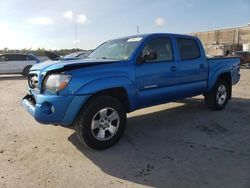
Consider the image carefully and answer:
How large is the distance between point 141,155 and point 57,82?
1.70 meters

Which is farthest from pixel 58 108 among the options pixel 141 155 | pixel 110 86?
pixel 141 155

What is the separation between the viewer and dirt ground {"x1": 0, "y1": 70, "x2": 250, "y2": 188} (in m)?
3.77

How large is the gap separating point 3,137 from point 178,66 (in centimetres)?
372

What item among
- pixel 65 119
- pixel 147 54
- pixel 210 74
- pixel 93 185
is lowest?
pixel 93 185

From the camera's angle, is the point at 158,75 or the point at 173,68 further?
the point at 173,68

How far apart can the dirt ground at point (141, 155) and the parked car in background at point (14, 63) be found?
1400cm

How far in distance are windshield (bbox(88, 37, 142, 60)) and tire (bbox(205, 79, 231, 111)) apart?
2.73 metres

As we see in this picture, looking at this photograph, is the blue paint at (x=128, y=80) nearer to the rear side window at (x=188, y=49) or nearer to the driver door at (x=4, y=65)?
the rear side window at (x=188, y=49)

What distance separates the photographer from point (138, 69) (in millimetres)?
5250

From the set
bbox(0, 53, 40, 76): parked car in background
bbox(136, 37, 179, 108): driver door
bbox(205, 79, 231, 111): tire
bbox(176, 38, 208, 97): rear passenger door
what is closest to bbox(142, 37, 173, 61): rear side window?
bbox(136, 37, 179, 108): driver door

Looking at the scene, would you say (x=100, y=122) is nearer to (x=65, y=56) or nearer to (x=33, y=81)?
(x=33, y=81)

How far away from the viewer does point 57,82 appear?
4.47 meters

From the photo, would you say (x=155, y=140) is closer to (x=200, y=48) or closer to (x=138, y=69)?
(x=138, y=69)

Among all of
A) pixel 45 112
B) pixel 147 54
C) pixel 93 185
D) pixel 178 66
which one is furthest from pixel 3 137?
pixel 178 66
